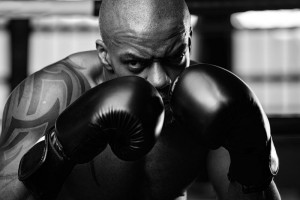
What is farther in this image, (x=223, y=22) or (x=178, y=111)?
(x=223, y=22)

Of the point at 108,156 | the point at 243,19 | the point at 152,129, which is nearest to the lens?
the point at 152,129

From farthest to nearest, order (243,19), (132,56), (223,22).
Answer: (243,19), (223,22), (132,56)

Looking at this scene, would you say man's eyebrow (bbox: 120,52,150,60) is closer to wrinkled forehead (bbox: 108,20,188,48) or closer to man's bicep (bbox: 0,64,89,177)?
wrinkled forehead (bbox: 108,20,188,48)

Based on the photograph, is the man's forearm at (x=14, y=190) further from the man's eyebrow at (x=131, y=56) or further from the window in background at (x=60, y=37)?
the window in background at (x=60, y=37)

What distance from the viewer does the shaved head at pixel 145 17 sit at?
4.41 feet

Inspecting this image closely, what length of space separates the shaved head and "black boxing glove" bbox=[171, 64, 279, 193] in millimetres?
150

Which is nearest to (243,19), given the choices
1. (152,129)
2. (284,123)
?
(284,123)

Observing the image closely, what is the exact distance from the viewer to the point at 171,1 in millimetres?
1367

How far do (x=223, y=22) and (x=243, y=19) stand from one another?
2.21ft

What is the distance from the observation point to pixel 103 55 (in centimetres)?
148

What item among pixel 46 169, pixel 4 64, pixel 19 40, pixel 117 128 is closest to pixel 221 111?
pixel 117 128

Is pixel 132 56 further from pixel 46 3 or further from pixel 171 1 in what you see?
pixel 46 3

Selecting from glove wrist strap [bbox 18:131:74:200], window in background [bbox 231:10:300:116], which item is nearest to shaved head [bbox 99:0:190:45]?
glove wrist strap [bbox 18:131:74:200]

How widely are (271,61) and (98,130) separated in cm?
404
